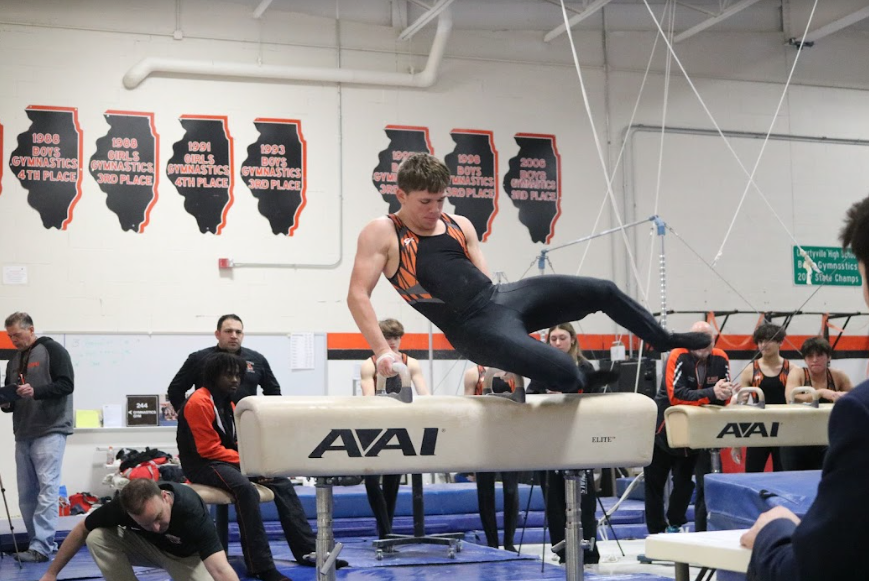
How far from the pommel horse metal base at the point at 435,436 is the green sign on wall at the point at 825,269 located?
9580 mm

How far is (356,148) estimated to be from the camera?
11.5m

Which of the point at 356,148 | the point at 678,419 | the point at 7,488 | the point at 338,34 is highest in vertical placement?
the point at 338,34

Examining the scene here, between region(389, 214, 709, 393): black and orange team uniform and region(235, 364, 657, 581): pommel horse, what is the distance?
164mm

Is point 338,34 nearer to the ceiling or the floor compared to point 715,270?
nearer to the ceiling

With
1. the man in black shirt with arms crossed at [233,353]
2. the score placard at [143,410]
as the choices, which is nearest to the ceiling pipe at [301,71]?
the score placard at [143,410]

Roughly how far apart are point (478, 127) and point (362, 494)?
5265mm

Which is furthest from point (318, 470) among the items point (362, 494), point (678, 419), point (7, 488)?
point (7, 488)

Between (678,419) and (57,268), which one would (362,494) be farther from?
(57,268)

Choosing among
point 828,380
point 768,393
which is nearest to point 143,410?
point 768,393

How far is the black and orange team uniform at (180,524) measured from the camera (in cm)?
480

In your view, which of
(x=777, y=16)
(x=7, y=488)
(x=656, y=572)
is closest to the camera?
(x=656, y=572)

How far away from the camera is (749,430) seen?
622cm

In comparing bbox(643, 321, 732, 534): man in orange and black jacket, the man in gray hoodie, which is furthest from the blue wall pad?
the man in gray hoodie

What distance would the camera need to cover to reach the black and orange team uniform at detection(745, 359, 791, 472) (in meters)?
7.21
